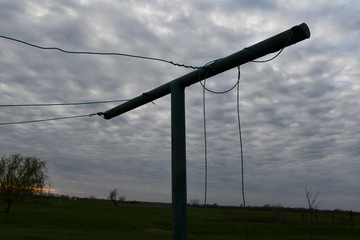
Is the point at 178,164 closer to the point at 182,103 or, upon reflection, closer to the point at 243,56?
the point at 182,103

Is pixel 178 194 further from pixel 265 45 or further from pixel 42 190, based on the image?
pixel 42 190

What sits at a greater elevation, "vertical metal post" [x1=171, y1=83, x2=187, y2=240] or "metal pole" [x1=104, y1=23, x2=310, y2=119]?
"metal pole" [x1=104, y1=23, x2=310, y2=119]

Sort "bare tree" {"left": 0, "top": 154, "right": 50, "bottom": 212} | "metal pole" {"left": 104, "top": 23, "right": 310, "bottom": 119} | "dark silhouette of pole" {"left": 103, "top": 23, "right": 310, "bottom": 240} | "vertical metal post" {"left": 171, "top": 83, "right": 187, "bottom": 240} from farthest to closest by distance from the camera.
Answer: "bare tree" {"left": 0, "top": 154, "right": 50, "bottom": 212} < "vertical metal post" {"left": 171, "top": 83, "right": 187, "bottom": 240} < "dark silhouette of pole" {"left": 103, "top": 23, "right": 310, "bottom": 240} < "metal pole" {"left": 104, "top": 23, "right": 310, "bottom": 119}

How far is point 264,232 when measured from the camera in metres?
40.9

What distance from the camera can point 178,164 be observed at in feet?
14.5

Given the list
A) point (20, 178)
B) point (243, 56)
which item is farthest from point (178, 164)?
point (20, 178)

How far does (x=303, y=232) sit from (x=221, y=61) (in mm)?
43414

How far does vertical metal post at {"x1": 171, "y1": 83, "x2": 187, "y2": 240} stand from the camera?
4.30m

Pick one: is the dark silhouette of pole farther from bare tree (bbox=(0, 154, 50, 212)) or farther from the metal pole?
bare tree (bbox=(0, 154, 50, 212))

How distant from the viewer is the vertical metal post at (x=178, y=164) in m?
4.30

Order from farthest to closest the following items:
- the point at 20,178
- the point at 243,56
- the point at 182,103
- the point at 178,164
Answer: the point at 20,178
the point at 182,103
the point at 178,164
the point at 243,56

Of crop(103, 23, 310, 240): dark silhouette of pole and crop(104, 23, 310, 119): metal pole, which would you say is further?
crop(103, 23, 310, 240): dark silhouette of pole

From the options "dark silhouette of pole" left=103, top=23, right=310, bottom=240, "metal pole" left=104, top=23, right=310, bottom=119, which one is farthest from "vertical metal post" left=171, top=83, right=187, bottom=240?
"metal pole" left=104, top=23, right=310, bottom=119

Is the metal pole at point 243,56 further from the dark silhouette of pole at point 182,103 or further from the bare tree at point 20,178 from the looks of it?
the bare tree at point 20,178
